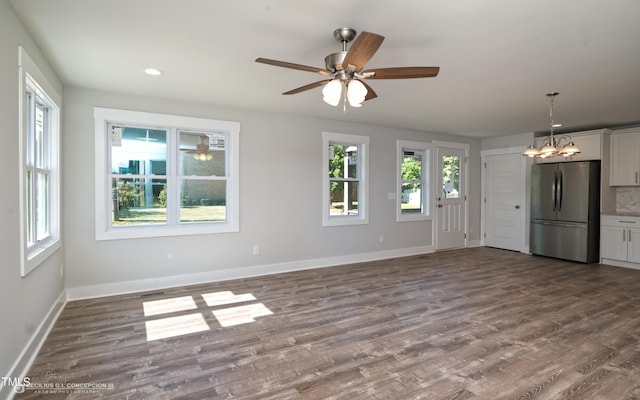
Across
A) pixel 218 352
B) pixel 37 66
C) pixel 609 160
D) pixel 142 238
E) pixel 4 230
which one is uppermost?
pixel 37 66

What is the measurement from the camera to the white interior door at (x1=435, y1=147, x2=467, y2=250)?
7.05 m

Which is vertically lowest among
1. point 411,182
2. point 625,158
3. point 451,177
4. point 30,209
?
point 30,209

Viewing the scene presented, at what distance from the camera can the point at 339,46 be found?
277cm

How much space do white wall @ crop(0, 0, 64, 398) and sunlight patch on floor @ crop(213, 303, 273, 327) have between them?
1.45 metres

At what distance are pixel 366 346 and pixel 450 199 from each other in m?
5.19

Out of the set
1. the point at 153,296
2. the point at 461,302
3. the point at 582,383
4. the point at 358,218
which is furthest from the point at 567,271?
the point at 153,296

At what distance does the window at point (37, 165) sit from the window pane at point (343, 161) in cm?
371

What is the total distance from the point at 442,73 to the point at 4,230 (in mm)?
3693

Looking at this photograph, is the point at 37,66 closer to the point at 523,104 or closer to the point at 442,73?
the point at 442,73

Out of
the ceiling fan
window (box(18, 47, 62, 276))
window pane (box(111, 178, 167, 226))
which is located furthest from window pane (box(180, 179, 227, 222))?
the ceiling fan

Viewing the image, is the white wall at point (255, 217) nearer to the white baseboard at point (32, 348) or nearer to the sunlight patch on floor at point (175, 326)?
the white baseboard at point (32, 348)

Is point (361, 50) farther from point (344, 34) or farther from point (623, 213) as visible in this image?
point (623, 213)

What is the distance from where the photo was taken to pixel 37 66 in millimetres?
2754

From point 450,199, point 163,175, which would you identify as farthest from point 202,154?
point 450,199
